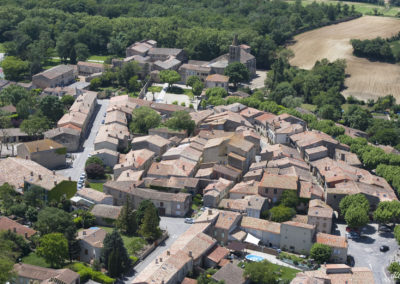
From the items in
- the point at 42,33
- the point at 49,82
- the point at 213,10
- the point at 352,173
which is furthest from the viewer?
the point at 213,10

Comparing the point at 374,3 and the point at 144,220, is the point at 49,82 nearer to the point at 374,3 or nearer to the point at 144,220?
the point at 144,220

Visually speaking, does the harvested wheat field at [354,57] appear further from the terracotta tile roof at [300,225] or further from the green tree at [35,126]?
the green tree at [35,126]

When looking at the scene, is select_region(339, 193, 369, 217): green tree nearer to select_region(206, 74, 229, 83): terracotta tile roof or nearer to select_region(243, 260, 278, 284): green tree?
select_region(243, 260, 278, 284): green tree

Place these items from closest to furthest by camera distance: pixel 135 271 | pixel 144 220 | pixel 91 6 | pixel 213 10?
pixel 135 271 < pixel 144 220 < pixel 91 6 < pixel 213 10

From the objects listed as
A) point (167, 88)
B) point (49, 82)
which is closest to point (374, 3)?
point (167, 88)

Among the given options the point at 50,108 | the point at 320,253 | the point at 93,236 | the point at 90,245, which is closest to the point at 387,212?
the point at 320,253

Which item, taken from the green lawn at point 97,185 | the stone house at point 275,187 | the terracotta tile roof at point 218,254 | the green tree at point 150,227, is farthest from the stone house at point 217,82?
the terracotta tile roof at point 218,254

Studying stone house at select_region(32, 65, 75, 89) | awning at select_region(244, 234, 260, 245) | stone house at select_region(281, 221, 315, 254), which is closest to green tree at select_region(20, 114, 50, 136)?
stone house at select_region(32, 65, 75, 89)
